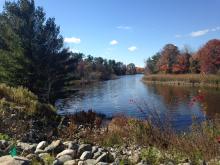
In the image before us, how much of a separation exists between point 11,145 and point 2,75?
19130 millimetres

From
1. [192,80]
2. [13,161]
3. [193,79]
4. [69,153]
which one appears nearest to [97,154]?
[69,153]

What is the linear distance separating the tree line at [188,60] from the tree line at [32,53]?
43.7 meters

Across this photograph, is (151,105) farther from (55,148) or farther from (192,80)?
(192,80)

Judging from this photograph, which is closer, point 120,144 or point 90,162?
point 90,162

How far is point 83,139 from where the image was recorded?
33.7ft

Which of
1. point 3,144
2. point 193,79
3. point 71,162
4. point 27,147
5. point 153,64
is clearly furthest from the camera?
point 153,64

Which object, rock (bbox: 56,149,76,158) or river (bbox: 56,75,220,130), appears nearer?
rock (bbox: 56,149,76,158)

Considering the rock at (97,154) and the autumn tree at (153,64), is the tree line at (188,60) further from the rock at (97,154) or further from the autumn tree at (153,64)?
the rock at (97,154)

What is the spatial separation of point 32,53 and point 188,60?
6585 cm

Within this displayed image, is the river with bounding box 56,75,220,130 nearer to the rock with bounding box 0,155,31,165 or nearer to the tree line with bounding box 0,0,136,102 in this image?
the tree line with bounding box 0,0,136,102

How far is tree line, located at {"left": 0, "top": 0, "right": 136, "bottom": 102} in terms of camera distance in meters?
25.8

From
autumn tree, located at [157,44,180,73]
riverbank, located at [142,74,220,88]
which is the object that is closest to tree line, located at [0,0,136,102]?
riverbank, located at [142,74,220,88]

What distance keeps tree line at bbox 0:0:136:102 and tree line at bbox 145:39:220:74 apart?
43.7 meters

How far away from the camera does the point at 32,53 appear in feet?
87.6
